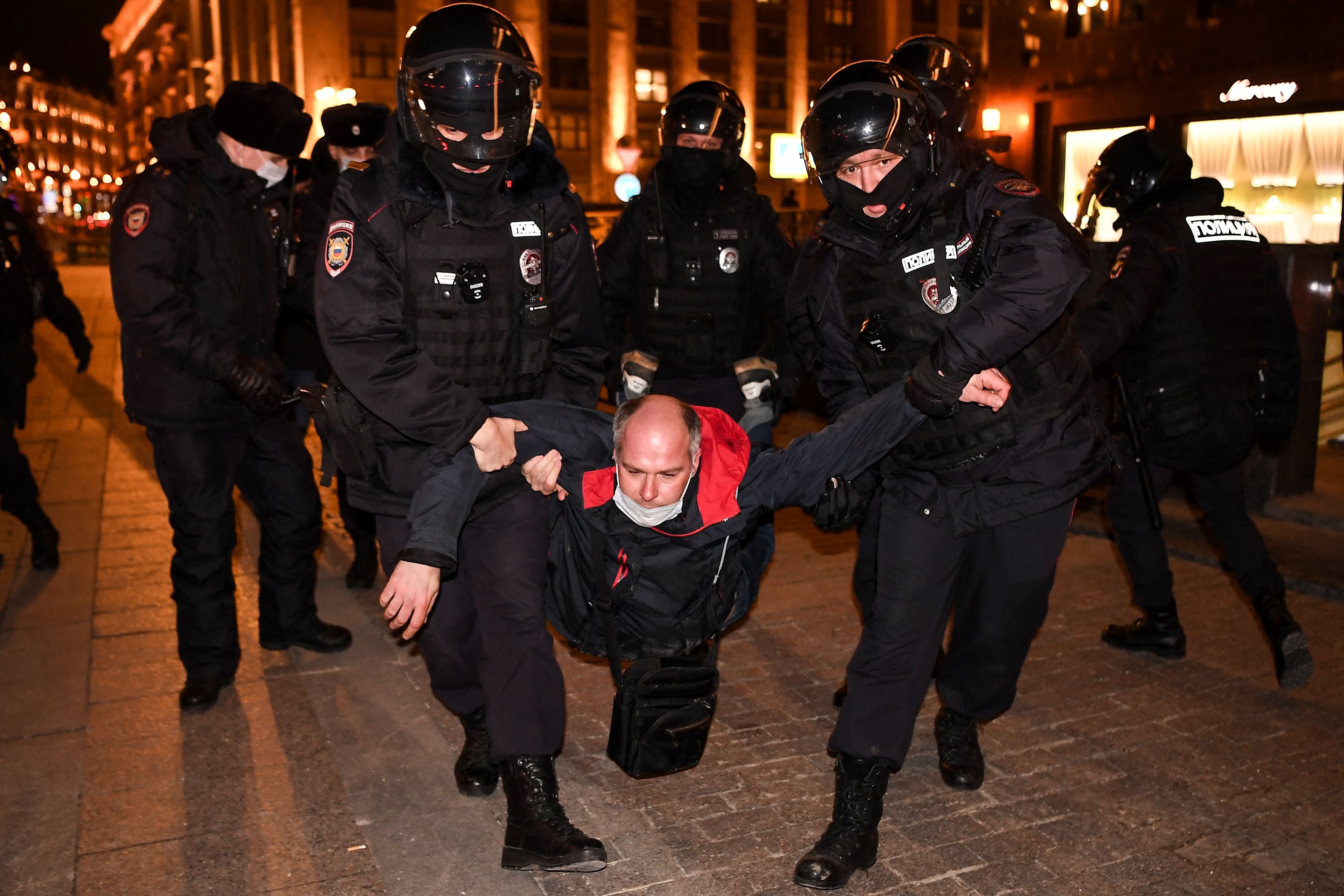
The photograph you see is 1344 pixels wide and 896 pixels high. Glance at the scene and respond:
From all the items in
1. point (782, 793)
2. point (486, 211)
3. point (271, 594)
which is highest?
point (486, 211)

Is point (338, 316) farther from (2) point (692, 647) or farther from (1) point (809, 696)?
(1) point (809, 696)

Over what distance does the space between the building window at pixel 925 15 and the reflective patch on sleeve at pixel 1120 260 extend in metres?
66.5

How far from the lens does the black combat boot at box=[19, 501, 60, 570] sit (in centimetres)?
612

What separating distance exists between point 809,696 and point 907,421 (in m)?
1.64

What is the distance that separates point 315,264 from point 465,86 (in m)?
2.32

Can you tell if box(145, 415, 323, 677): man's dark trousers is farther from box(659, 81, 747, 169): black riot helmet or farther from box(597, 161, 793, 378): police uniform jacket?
box(659, 81, 747, 169): black riot helmet

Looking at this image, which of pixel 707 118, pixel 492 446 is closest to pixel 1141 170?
pixel 707 118

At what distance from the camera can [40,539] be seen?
614cm

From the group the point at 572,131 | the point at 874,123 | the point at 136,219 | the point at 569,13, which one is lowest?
the point at 136,219

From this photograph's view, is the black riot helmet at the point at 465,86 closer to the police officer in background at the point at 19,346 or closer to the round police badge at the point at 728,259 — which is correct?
the round police badge at the point at 728,259

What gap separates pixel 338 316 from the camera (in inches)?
123

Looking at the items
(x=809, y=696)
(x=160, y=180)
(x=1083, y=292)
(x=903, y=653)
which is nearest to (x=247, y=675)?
(x=160, y=180)

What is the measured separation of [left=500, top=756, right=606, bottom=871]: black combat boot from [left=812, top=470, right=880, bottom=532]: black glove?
1016 mm

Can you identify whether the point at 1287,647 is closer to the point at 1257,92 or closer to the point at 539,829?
the point at 539,829
